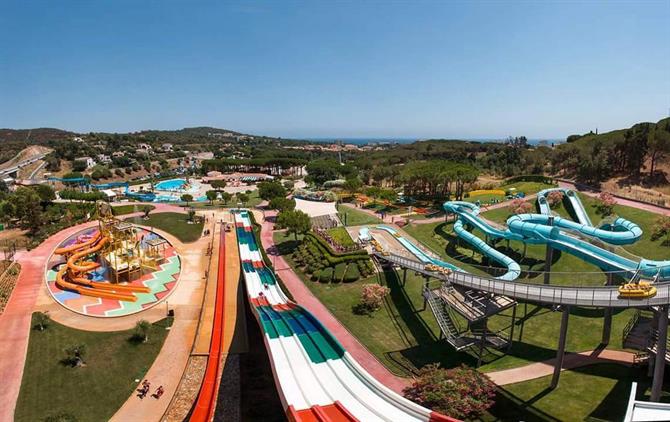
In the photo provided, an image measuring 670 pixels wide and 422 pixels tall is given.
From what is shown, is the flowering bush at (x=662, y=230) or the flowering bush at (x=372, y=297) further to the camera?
the flowering bush at (x=662, y=230)

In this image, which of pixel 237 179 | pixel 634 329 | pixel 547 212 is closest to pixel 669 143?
pixel 547 212

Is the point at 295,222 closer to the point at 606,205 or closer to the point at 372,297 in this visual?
the point at 372,297

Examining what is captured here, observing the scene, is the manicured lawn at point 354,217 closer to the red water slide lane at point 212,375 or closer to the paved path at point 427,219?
the paved path at point 427,219

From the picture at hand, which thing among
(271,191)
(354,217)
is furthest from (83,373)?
(271,191)

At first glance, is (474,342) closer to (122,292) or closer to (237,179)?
(122,292)

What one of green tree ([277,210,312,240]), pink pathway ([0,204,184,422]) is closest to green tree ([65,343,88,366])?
pink pathway ([0,204,184,422])

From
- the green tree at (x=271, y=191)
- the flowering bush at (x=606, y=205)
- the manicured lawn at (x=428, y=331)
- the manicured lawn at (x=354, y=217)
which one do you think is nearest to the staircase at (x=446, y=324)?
the manicured lawn at (x=428, y=331)
